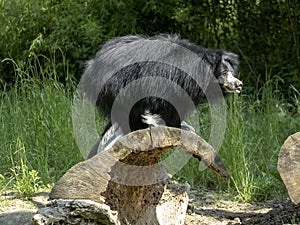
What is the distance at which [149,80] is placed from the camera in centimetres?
462

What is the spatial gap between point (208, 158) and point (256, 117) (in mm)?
3274

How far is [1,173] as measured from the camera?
5945mm

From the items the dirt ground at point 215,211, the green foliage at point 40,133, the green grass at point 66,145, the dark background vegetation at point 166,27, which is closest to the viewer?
the dirt ground at point 215,211

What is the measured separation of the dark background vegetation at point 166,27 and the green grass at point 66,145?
65.3 inches

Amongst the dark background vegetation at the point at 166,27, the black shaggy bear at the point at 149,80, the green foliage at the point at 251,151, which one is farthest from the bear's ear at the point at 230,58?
the dark background vegetation at the point at 166,27

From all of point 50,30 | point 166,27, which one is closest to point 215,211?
point 166,27

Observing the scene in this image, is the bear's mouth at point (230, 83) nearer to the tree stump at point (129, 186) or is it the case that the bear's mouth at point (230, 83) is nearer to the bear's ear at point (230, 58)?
the bear's ear at point (230, 58)

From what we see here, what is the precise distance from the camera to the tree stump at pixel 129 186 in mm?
3543

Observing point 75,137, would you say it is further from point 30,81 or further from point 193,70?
point 193,70

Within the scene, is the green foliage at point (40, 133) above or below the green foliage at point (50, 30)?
below

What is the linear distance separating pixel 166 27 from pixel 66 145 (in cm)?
328

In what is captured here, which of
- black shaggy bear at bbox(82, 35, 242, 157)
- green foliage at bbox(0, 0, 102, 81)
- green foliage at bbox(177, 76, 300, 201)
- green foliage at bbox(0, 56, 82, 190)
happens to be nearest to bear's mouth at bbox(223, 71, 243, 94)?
black shaggy bear at bbox(82, 35, 242, 157)

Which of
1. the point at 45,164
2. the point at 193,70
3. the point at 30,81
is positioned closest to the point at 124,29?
the point at 30,81

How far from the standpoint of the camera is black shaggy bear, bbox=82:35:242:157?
4637mm
